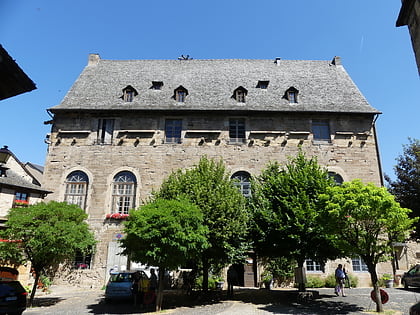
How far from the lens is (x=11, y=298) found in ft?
27.2

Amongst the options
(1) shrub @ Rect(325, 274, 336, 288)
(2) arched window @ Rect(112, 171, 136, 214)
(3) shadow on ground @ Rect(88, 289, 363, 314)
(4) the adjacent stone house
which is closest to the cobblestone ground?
(3) shadow on ground @ Rect(88, 289, 363, 314)

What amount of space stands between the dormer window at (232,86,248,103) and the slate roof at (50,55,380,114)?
319mm

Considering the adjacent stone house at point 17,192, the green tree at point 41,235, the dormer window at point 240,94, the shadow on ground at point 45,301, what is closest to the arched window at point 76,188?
the adjacent stone house at point 17,192

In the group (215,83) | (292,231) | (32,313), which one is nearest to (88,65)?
(215,83)

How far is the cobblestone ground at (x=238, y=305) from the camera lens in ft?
32.5

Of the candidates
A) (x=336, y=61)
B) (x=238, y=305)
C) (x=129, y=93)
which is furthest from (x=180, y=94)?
(x=238, y=305)

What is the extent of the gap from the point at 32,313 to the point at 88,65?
62.4 ft

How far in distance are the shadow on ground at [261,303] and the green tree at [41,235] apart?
262 cm

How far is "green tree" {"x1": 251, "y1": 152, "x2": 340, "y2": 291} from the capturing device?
38.1 feet

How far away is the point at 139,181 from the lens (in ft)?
58.0

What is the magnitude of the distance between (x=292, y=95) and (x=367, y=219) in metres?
11.9

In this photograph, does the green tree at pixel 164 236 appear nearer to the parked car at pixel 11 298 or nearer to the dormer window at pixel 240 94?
the parked car at pixel 11 298

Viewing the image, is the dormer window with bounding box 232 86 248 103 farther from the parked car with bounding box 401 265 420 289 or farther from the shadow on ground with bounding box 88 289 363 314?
the parked car with bounding box 401 265 420 289

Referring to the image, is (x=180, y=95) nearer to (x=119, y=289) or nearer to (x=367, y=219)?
(x=119, y=289)
